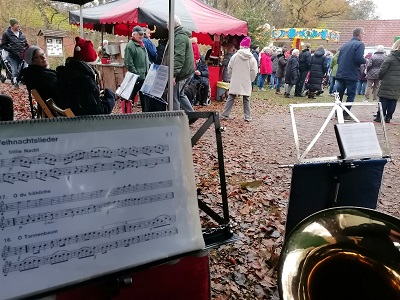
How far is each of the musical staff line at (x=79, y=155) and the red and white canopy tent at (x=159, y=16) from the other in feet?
17.9

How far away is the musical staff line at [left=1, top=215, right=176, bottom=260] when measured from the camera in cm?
130

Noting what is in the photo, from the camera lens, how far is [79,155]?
1407 millimetres

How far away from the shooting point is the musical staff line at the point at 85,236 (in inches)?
51.1

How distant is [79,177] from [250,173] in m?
3.33

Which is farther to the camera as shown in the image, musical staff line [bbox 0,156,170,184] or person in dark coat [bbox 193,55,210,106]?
person in dark coat [bbox 193,55,210,106]

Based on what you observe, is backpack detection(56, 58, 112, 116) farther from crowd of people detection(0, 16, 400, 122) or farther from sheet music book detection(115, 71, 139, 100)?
sheet music book detection(115, 71, 139, 100)

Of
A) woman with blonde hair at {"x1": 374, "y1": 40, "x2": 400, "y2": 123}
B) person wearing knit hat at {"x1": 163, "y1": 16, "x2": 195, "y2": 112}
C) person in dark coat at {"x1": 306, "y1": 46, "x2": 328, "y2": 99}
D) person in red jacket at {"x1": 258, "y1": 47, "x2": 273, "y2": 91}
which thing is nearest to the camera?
person wearing knit hat at {"x1": 163, "y1": 16, "x2": 195, "y2": 112}

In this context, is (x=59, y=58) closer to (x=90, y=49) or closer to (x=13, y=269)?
(x=90, y=49)

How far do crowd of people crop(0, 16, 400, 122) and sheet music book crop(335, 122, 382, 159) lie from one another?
21.7 inches

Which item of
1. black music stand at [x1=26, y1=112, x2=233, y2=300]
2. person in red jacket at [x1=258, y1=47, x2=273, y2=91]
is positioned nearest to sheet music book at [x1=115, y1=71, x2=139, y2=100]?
black music stand at [x1=26, y1=112, x2=233, y2=300]

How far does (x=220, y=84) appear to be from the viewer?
9.88 metres

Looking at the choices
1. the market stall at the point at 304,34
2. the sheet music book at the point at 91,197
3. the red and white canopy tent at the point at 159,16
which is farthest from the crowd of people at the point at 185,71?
the market stall at the point at 304,34

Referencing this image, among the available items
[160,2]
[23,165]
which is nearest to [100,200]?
[23,165]

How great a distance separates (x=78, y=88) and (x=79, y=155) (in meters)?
1.80
